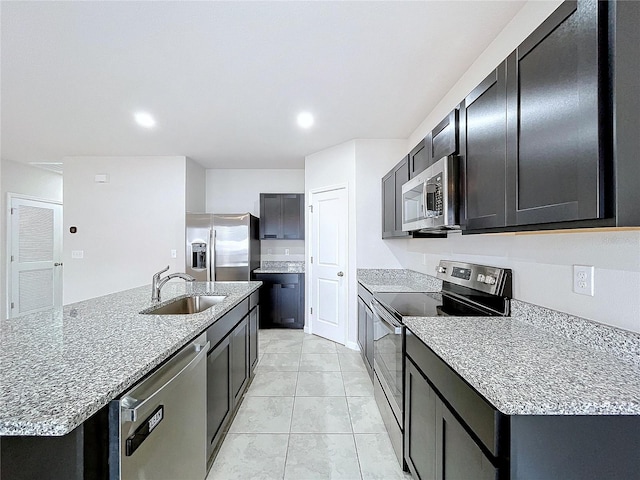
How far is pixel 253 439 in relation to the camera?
206 cm

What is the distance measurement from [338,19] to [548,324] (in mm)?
1886

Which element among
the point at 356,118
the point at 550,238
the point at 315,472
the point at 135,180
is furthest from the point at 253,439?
the point at 135,180

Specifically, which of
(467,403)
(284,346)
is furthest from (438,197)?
(284,346)

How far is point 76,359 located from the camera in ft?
3.40

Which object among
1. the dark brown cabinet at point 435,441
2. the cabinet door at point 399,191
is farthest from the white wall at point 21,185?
the dark brown cabinet at point 435,441

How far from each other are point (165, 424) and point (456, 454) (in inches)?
41.1

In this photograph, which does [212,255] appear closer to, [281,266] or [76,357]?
[281,266]

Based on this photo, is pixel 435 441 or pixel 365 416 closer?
pixel 435 441

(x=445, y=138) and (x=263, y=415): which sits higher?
(x=445, y=138)

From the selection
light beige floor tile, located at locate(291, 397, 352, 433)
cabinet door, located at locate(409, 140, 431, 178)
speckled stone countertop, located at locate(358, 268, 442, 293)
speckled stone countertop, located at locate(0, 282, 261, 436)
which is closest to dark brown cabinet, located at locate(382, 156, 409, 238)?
cabinet door, located at locate(409, 140, 431, 178)

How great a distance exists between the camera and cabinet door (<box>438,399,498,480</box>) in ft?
3.02

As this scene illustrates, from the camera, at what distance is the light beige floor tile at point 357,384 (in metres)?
2.67

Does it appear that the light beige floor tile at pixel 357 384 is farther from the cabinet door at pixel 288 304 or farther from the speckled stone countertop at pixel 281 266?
the speckled stone countertop at pixel 281 266

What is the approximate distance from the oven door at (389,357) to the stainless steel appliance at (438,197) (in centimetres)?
61
